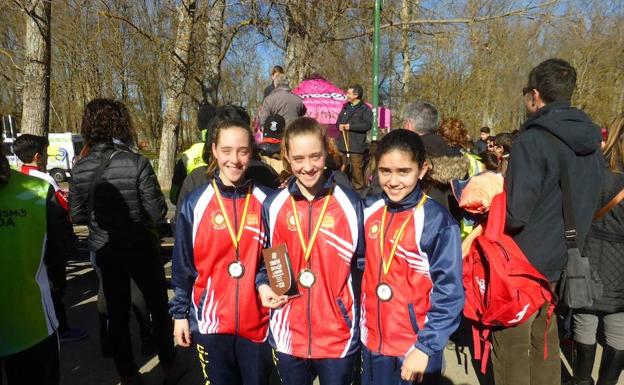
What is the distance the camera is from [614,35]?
23.9m

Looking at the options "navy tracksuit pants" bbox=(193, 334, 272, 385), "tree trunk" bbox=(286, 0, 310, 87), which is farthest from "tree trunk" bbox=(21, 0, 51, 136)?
"navy tracksuit pants" bbox=(193, 334, 272, 385)

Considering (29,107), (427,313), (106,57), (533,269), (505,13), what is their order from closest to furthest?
(427,313)
(533,269)
(29,107)
(505,13)
(106,57)

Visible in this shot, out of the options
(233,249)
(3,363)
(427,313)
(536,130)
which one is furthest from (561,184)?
(3,363)

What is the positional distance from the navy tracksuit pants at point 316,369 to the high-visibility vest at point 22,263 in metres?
1.21

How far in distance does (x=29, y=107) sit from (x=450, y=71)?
1785 centimetres

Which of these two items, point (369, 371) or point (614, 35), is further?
point (614, 35)

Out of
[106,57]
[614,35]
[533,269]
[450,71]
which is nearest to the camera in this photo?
[533,269]

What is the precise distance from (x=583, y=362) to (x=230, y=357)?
260 centimetres

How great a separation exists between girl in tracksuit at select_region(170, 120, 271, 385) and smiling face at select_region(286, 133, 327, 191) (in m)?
0.30

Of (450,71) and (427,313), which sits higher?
(450,71)

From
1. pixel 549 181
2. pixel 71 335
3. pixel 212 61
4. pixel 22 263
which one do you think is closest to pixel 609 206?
pixel 549 181

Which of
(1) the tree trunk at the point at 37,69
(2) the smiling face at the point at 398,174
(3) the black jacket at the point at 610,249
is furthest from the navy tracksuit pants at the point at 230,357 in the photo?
(1) the tree trunk at the point at 37,69

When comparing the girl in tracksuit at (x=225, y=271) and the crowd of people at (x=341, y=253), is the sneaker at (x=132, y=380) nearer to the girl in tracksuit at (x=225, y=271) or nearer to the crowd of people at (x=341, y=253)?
the crowd of people at (x=341, y=253)

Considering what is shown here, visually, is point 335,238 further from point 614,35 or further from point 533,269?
point 614,35
